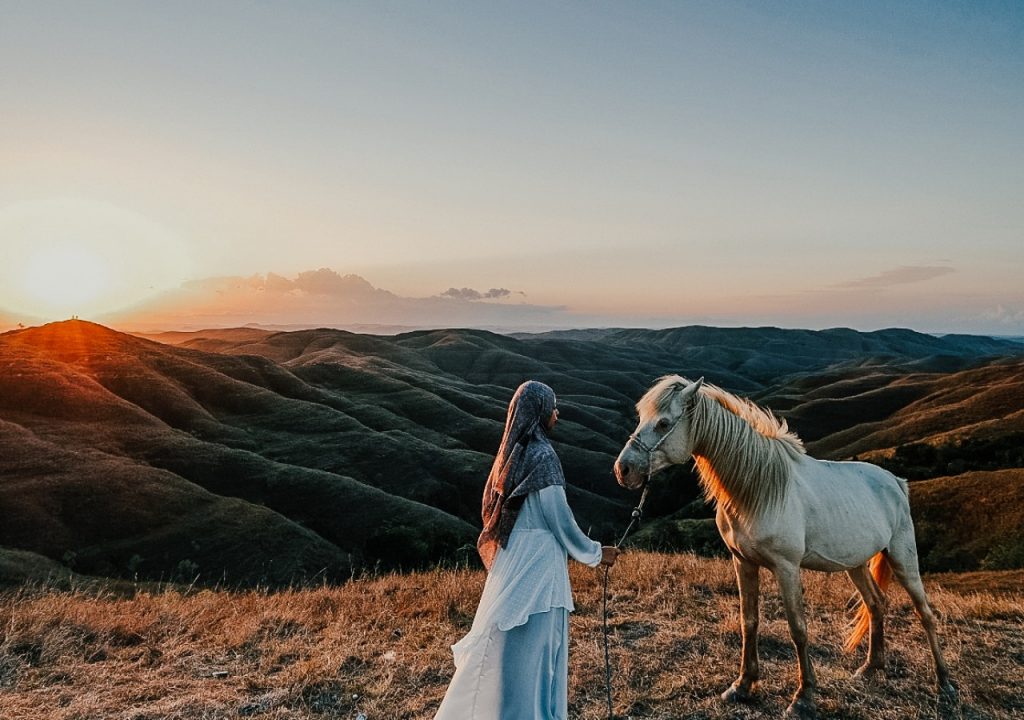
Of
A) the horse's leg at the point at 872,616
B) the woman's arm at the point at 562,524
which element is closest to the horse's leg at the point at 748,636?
the horse's leg at the point at 872,616

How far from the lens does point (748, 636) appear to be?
5766 mm

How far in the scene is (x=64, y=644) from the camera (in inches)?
261

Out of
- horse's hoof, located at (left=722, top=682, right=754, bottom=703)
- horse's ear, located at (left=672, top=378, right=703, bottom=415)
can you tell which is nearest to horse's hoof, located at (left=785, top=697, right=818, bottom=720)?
horse's hoof, located at (left=722, top=682, right=754, bottom=703)

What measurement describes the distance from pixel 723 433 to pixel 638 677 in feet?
8.96

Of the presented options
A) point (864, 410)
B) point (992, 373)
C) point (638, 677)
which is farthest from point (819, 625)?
point (992, 373)

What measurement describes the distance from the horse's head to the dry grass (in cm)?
235

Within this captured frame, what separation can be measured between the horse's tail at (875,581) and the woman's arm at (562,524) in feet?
13.4

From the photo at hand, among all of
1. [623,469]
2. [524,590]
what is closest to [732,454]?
[623,469]

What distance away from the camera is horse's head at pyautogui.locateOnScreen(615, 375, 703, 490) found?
5.03m

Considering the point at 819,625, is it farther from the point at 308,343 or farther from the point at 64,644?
the point at 308,343

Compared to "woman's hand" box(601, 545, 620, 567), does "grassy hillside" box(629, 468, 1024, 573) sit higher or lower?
lower

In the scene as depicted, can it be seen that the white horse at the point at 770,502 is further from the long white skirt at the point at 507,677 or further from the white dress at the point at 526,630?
the long white skirt at the point at 507,677

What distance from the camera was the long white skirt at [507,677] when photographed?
164 inches

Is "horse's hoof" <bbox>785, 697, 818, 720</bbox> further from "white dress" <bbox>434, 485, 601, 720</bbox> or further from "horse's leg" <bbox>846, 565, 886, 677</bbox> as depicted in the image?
"white dress" <bbox>434, 485, 601, 720</bbox>
